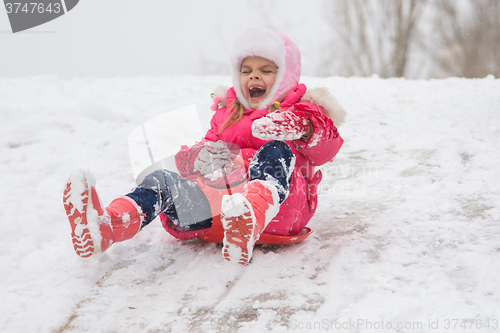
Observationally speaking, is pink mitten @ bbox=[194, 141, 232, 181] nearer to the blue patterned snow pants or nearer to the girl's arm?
the blue patterned snow pants

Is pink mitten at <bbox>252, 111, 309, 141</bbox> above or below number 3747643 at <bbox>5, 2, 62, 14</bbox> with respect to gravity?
below

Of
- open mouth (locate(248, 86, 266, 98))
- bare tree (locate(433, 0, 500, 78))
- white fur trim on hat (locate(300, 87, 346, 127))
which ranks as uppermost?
open mouth (locate(248, 86, 266, 98))

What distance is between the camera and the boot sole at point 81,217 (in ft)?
4.68

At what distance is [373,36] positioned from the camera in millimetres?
14891

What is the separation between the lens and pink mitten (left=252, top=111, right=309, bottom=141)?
152cm

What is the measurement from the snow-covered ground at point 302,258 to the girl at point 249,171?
180 millimetres

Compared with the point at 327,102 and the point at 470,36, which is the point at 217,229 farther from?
the point at 470,36

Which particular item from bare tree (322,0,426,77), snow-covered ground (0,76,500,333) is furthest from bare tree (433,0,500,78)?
snow-covered ground (0,76,500,333)

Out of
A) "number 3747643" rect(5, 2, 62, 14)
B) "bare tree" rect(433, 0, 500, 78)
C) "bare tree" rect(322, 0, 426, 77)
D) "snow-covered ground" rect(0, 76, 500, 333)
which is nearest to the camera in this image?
"snow-covered ground" rect(0, 76, 500, 333)

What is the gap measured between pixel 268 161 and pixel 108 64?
52.3 ft

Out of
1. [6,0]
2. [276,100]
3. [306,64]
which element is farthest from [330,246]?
[306,64]

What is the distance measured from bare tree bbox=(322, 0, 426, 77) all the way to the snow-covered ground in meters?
12.3

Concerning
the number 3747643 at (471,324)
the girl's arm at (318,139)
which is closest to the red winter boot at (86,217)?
the girl's arm at (318,139)

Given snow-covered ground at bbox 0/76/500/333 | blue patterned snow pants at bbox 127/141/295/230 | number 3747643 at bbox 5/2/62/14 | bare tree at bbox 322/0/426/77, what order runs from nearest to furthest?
snow-covered ground at bbox 0/76/500/333, blue patterned snow pants at bbox 127/141/295/230, number 3747643 at bbox 5/2/62/14, bare tree at bbox 322/0/426/77
